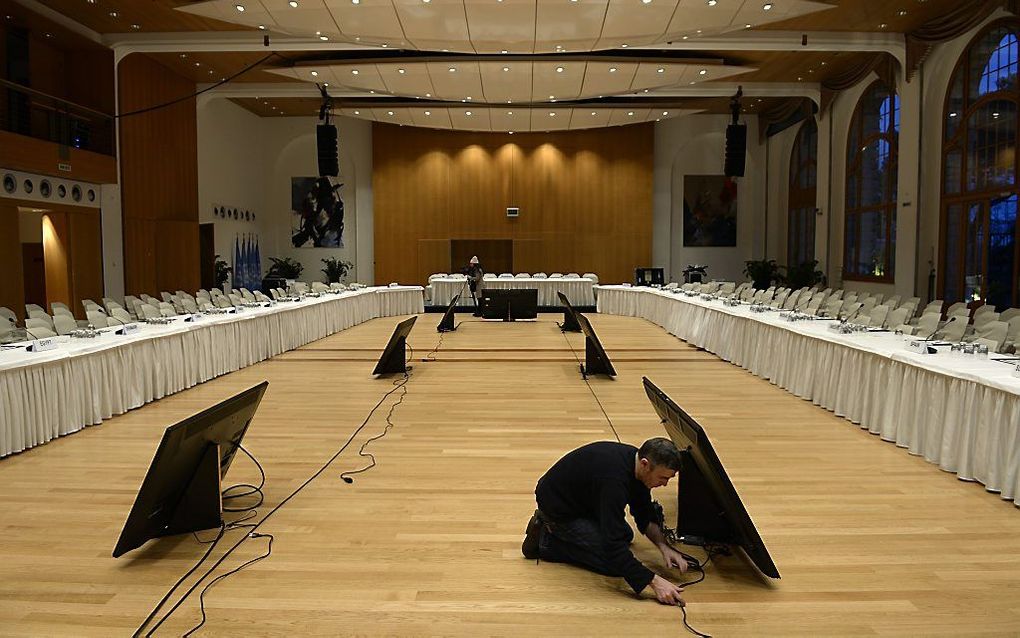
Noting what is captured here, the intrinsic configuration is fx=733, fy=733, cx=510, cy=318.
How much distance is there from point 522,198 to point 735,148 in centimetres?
894

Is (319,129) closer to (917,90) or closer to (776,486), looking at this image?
(917,90)

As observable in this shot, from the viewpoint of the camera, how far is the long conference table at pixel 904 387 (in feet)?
16.6

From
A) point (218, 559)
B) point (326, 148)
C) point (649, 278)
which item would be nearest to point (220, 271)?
point (326, 148)

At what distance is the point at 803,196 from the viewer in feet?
72.3

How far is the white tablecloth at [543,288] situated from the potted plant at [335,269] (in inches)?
194

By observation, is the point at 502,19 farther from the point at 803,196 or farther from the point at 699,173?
the point at 699,173

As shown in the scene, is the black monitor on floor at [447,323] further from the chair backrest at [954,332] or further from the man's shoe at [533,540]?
the man's shoe at [533,540]

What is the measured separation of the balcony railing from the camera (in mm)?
13656

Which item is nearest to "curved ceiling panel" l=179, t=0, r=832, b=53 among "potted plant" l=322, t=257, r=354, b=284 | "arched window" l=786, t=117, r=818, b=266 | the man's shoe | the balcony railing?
the balcony railing

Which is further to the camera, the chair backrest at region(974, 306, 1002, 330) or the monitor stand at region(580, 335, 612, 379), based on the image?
the monitor stand at region(580, 335, 612, 379)

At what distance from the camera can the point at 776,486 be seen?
5.25 metres

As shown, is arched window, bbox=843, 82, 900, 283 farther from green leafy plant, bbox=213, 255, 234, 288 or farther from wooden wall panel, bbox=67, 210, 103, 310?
wooden wall panel, bbox=67, 210, 103, 310

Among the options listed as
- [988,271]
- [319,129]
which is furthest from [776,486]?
[319,129]

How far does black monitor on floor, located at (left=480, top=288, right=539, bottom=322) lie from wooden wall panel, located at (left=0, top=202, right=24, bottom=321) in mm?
9462
